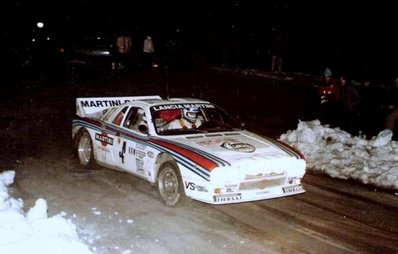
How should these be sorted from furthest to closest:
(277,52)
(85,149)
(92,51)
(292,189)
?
(92,51) < (277,52) < (85,149) < (292,189)

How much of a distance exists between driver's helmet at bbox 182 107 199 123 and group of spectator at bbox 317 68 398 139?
218 inches

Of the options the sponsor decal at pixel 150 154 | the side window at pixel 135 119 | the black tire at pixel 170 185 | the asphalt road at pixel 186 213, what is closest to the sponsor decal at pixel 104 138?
the side window at pixel 135 119

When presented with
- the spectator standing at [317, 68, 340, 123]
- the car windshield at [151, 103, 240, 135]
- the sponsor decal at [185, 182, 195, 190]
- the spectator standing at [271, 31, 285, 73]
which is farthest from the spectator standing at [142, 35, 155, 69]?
the sponsor decal at [185, 182, 195, 190]

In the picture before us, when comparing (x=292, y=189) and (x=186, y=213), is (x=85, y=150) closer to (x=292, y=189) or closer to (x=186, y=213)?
(x=186, y=213)

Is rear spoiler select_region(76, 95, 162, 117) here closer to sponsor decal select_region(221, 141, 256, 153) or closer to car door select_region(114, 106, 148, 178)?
car door select_region(114, 106, 148, 178)

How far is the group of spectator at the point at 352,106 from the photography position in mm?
13180

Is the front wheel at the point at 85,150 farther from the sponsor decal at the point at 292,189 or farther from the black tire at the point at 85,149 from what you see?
the sponsor decal at the point at 292,189

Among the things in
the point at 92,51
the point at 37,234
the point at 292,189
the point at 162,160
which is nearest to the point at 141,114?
the point at 162,160

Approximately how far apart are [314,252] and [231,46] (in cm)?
2352

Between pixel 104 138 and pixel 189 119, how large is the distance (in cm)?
142

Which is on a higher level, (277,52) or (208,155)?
(277,52)

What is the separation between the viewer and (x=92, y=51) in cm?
2678

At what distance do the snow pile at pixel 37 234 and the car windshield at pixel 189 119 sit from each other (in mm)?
2305

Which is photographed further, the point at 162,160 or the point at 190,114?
the point at 190,114
